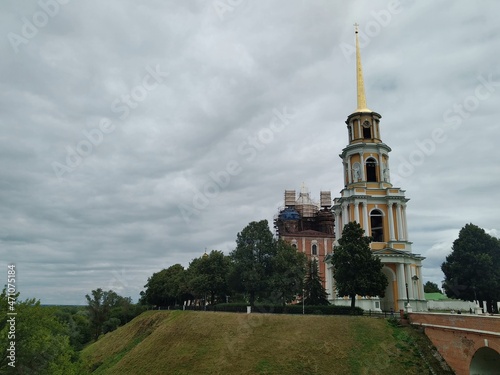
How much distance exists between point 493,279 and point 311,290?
2498cm

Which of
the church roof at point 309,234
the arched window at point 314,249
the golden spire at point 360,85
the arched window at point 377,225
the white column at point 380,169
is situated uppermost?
the golden spire at point 360,85

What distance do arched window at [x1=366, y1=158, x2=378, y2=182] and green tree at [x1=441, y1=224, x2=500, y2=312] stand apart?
17709mm

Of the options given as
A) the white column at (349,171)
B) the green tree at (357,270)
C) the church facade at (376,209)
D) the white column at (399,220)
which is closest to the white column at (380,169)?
the church facade at (376,209)

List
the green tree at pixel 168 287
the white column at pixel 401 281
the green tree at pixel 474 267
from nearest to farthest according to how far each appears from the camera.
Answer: the white column at pixel 401 281, the green tree at pixel 474 267, the green tree at pixel 168 287

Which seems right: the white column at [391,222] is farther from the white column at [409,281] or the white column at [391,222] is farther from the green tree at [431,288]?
the green tree at [431,288]

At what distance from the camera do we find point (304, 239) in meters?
80.6

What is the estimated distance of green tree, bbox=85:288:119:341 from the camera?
80.4m

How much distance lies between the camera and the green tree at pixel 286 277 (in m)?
44.3

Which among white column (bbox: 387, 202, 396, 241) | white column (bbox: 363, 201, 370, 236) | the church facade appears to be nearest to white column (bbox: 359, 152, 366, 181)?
the church facade

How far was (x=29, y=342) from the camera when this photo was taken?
2148cm

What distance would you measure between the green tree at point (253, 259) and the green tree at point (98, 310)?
45.5 meters

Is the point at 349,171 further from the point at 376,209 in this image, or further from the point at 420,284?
the point at 420,284

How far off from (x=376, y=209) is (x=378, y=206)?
43cm

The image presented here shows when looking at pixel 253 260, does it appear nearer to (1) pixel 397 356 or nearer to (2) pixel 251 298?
(2) pixel 251 298
